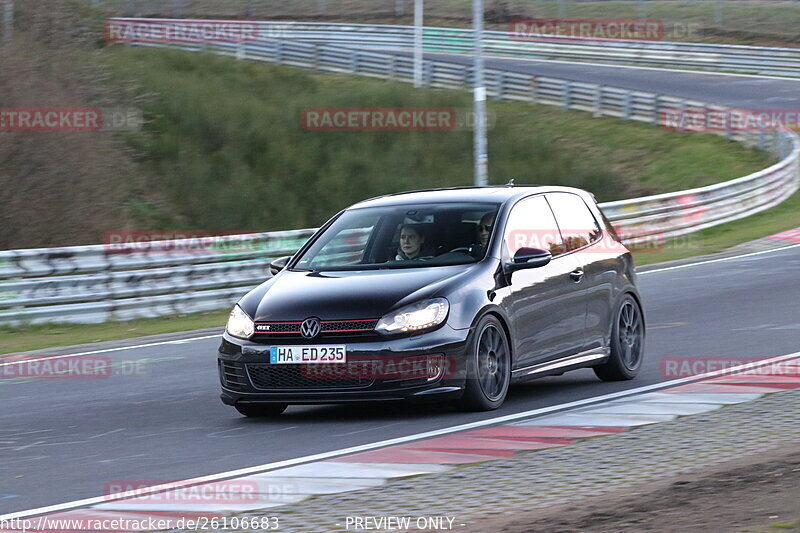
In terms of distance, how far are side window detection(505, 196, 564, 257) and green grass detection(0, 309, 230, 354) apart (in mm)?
6621

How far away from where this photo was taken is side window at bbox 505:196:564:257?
10.2 metres

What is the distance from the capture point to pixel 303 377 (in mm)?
9164

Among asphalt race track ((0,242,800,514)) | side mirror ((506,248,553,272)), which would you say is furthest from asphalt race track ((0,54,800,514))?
side mirror ((506,248,553,272))

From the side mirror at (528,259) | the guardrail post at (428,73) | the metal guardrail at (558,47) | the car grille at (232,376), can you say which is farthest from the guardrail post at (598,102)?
the car grille at (232,376)

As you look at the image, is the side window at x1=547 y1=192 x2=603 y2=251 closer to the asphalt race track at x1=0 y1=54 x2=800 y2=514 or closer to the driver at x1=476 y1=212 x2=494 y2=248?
the driver at x1=476 y1=212 x2=494 y2=248

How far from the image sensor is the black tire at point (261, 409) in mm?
9667

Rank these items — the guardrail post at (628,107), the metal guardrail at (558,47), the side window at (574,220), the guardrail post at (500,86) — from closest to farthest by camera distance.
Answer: the side window at (574,220) < the guardrail post at (628,107) < the guardrail post at (500,86) < the metal guardrail at (558,47)

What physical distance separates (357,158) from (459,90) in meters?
10.3

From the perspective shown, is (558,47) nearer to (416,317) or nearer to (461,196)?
(461,196)

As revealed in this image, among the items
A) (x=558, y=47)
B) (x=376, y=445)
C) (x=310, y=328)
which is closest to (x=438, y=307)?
(x=310, y=328)

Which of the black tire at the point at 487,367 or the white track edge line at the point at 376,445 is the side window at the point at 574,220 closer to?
the white track edge line at the point at 376,445

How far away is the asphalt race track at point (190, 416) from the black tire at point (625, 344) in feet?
0.41

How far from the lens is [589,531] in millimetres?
5730

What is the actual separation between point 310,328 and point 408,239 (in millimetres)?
1351
